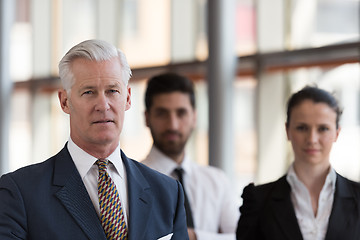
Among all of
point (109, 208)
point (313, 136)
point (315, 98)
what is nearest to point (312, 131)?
point (313, 136)

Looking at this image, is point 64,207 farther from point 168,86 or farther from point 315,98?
point 168,86

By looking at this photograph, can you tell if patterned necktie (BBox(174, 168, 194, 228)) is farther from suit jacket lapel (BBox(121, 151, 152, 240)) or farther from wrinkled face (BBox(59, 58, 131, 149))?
wrinkled face (BBox(59, 58, 131, 149))

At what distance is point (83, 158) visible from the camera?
182cm

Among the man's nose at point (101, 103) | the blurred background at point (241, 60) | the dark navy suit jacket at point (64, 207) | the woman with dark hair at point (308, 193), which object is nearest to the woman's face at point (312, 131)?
the woman with dark hair at point (308, 193)

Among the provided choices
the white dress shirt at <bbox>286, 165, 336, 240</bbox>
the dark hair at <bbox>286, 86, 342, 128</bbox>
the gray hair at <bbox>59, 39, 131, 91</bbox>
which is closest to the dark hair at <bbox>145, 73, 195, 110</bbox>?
the dark hair at <bbox>286, 86, 342, 128</bbox>

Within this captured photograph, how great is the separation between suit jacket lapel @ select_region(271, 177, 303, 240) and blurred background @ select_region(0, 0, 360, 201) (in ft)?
9.12

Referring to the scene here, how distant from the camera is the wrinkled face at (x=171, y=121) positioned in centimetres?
338

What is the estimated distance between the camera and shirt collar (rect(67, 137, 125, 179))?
1816 mm

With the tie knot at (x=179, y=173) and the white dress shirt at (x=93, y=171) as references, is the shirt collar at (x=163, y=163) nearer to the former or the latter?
the tie knot at (x=179, y=173)

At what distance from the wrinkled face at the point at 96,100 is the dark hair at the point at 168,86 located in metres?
1.68

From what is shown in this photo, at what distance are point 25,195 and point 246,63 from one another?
187 inches

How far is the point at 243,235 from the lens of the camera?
102 inches

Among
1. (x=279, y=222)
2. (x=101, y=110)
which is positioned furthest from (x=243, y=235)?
(x=101, y=110)

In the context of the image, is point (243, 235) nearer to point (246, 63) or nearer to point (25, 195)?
point (25, 195)
